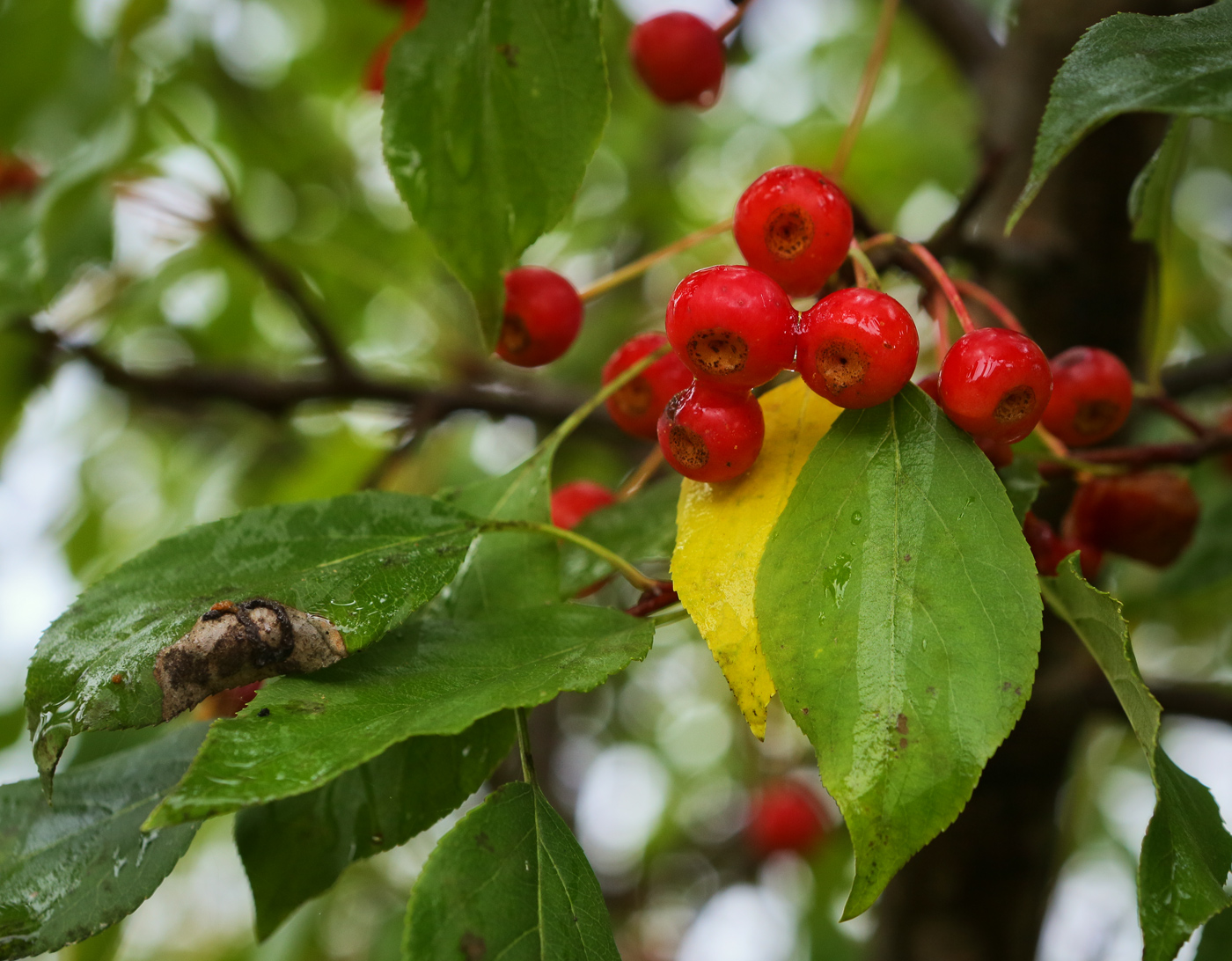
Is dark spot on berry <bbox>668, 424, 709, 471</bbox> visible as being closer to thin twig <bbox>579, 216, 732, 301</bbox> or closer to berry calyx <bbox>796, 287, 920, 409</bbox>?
berry calyx <bbox>796, 287, 920, 409</bbox>

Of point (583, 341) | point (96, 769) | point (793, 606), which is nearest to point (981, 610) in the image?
point (793, 606)

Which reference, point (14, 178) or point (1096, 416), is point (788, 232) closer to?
point (1096, 416)

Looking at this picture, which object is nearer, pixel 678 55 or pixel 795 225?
pixel 795 225

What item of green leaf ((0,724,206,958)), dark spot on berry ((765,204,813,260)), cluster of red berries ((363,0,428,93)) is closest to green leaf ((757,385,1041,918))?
dark spot on berry ((765,204,813,260))

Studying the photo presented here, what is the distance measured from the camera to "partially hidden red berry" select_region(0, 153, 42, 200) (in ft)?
5.50

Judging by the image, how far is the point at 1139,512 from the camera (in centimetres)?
75

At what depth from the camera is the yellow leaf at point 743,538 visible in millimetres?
497

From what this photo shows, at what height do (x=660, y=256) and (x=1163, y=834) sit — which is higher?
(x=660, y=256)

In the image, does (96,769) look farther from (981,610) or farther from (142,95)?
(142,95)

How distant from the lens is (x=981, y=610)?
47 cm

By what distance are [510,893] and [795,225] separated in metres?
0.40

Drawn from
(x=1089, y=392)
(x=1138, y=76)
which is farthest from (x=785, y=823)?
(x=1138, y=76)

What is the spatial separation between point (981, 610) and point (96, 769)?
1.91ft

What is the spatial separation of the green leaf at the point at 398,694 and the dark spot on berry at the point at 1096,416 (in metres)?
0.36
